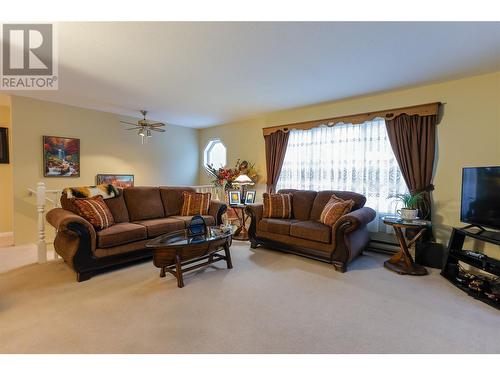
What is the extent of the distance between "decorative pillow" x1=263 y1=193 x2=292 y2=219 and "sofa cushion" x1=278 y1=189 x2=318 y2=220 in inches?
4.6

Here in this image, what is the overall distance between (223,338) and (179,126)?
5374 mm

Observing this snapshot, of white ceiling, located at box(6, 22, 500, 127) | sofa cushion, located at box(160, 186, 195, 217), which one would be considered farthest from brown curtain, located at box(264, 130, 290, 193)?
sofa cushion, located at box(160, 186, 195, 217)

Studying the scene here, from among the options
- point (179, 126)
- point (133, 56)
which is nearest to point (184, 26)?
point (133, 56)

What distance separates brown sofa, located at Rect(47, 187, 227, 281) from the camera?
2.69 m

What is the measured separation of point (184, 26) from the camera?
78.8 inches

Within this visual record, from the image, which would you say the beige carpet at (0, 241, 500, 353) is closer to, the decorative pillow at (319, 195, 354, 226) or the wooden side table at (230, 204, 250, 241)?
the decorative pillow at (319, 195, 354, 226)

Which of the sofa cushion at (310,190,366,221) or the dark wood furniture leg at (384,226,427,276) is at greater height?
the sofa cushion at (310,190,366,221)

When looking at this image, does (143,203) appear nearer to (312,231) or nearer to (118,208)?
(118,208)

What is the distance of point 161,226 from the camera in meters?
3.46

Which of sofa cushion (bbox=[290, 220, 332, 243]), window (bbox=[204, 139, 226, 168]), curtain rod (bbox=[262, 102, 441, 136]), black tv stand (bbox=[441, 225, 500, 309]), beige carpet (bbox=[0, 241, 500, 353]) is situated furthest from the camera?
window (bbox=[204, 139, 226, 168])

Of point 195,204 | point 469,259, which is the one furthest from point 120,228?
point 469,259

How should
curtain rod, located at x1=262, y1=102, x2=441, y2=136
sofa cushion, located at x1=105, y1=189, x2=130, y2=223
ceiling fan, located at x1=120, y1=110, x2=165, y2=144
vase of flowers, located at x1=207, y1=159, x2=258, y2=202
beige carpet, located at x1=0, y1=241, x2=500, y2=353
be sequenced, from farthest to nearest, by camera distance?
vase of flowers, located at x1=207, y1=159, x2=258, y2=202, ceiling fan, located at x1=120, y1=110, x2=165, y2=144, sofa cushion, located at x1=105, y1=189, x2=130, y2=223, curtain rod, located at x1=262, y1=102, x2=441, y2=136, beige carpet, located at x1=0, y1=241, x2=500, y2=353

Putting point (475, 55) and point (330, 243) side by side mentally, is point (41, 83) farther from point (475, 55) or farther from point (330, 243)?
point (475, 55)

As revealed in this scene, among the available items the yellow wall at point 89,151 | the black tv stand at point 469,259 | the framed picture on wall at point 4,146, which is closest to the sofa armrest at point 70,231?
the yellow wall at point 89,151
